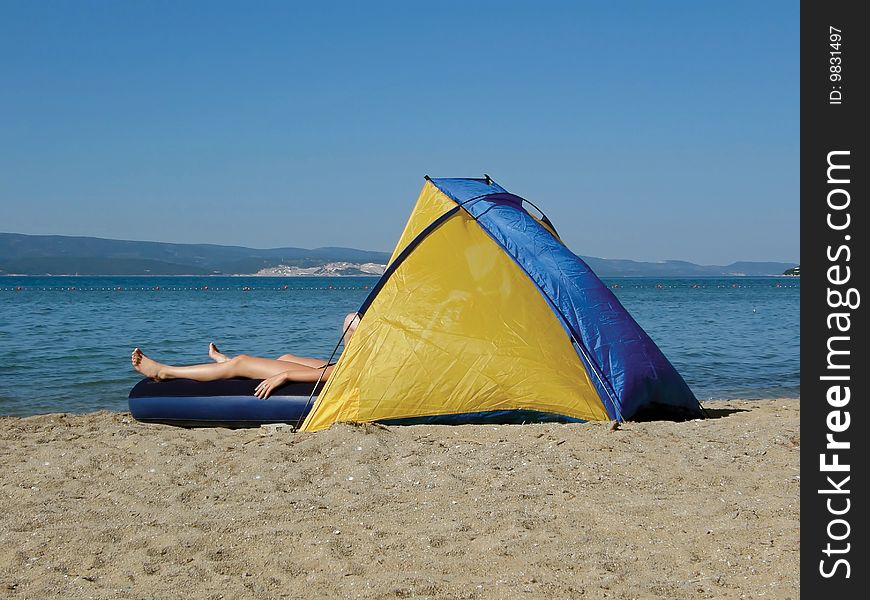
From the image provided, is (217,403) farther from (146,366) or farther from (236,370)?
(146,366)

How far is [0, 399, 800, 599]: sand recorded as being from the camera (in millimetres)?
4383

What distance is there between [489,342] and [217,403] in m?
2.83

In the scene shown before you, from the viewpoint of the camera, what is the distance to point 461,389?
8164mm

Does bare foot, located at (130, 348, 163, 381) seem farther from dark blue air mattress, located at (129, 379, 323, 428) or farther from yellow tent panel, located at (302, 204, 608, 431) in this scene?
yellow tent panel, located at (302, 204, 608, 431)

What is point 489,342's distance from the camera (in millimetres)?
8312

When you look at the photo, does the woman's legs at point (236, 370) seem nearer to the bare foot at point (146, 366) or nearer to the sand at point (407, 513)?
the bare foot at point (146, 366)

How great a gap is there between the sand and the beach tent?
343 millimetres

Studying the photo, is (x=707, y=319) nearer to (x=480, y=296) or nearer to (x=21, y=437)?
(x=480, y=296)

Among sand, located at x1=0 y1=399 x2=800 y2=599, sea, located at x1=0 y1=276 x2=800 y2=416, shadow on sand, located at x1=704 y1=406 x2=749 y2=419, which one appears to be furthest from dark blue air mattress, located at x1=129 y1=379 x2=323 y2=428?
shadow on sand, located at x1=704 y1=406 x2=749 y2=419

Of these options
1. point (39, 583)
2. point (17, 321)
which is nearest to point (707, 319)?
point (17, 321)
